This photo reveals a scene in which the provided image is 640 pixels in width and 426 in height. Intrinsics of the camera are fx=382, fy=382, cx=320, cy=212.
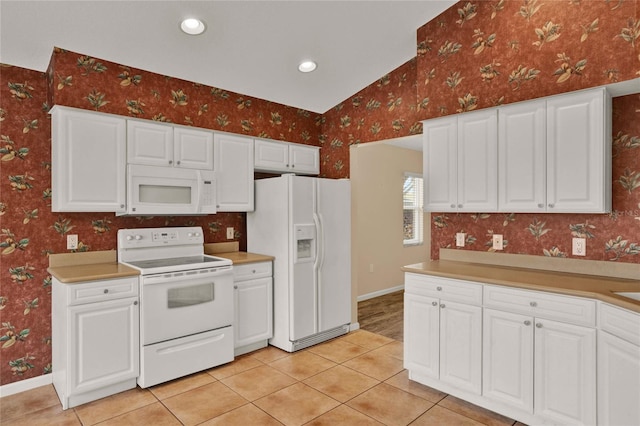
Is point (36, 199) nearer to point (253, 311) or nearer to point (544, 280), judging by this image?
point (253, 311)

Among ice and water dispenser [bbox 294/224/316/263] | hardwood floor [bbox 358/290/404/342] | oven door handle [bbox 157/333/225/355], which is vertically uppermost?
ice and water dispenser [bbox 294/224/316/263]

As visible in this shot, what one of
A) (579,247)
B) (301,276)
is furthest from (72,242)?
(579,247)

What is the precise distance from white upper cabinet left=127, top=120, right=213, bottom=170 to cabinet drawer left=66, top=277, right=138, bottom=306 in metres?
0.99

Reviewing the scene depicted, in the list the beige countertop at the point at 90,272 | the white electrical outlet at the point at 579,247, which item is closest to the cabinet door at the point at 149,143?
the beige countertop at the point at 90,272

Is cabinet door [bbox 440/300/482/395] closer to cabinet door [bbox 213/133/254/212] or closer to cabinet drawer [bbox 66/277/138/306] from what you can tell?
cabinet door [bbox 213/133/254/212]

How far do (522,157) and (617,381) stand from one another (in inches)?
57.1

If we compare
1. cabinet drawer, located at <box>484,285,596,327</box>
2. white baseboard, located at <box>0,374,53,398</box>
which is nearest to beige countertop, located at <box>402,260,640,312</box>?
cabinet drawer, located at <box>484,285,596,327</box>

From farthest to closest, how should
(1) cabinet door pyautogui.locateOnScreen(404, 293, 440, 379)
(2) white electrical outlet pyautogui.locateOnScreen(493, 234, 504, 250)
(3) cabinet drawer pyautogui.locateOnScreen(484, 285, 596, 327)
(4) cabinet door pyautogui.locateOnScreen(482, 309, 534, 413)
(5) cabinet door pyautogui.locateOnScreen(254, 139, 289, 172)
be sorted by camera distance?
(5) cabinet door pyautogui.locateOnScreen(254, 139, 289, 172)
(2) white electrical outlet pyautogui.locateOnScreen(493, 234, 504, 250)
(1) cabinet door pyautogui.locateOnScreen(404, 293, 440, 379)
(4) cabinet door pyautogui.locateOnScreen(482, 309, 534, 413)
(3) cabinet drawer pyautogui.locateOnScreen(484, 285, 596, 327)

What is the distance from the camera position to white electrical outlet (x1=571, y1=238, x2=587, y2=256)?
263cm

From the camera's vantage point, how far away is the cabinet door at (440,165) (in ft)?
9.97

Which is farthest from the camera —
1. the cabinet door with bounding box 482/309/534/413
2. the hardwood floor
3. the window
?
the window

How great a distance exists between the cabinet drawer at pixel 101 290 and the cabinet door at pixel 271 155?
67.1 inches

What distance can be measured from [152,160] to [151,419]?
198 cm

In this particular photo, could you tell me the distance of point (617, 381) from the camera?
6.45 ft
